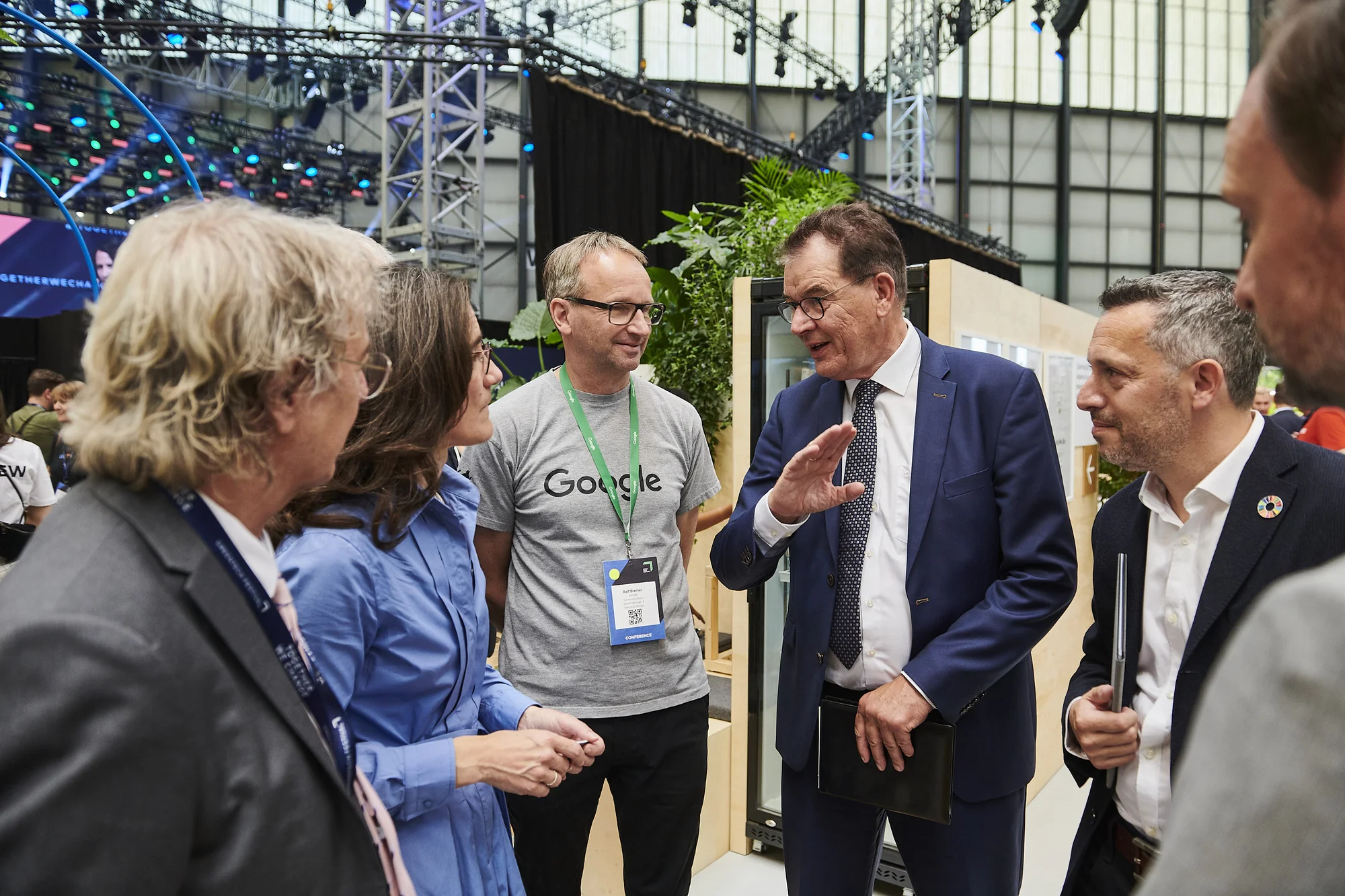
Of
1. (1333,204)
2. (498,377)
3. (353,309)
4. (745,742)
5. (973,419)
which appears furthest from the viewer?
(745,742)

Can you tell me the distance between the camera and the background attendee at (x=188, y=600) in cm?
69

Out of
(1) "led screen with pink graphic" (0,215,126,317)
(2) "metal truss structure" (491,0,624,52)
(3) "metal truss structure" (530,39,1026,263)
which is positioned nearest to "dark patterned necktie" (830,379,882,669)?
(3) "metal truss structure" (530,39,1026,263)

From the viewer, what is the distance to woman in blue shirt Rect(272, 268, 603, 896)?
1191 mm

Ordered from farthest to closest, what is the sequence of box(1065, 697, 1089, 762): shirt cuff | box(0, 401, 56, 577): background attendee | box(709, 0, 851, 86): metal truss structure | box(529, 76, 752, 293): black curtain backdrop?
box(709, 0, 851, 86): metal truss structure, box(529, 76, 752, 293): black curtain backdrop, box(0, 401, 56, 577): background attendee, box(1065, 697, 1089, 762): shirt cuff

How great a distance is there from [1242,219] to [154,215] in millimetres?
938

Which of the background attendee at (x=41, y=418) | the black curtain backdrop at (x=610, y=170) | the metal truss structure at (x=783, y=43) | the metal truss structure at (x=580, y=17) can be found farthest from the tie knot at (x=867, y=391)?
the metal truss structure at (x=783, y=43)

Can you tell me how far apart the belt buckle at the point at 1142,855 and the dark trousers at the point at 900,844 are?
371 millimetres

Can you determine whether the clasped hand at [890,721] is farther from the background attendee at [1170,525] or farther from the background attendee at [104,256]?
the background attendee at [104,256]

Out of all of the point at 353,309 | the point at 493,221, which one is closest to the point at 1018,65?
the point at 493,221

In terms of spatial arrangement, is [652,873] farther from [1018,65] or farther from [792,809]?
[1018,65]

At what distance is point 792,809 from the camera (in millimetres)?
2029

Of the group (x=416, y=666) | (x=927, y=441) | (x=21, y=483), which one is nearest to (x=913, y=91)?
(x=21, y=483)

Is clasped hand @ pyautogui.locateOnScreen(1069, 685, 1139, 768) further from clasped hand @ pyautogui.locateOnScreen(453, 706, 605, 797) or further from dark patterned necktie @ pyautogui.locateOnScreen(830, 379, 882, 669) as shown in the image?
clasped hand @ pyautogui.locateOnScreen(453, 706, 605, 797)

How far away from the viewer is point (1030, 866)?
328 cm
